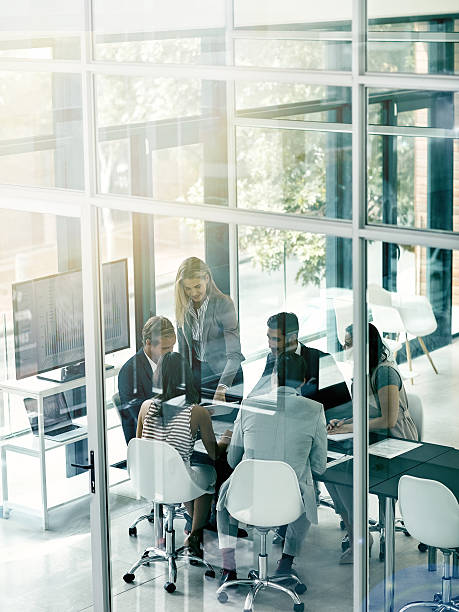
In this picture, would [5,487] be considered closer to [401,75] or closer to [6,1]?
[6,1]

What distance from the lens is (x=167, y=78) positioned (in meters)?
4.06

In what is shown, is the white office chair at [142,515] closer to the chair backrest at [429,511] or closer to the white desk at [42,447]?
the white desk at [42,447]

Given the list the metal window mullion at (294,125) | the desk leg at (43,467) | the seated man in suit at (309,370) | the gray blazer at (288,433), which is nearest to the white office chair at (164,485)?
the gray blazer at (288,433)

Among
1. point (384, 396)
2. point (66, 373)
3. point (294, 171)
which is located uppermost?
point (294, 171)

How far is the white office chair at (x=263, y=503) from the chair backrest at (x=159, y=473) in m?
0.21

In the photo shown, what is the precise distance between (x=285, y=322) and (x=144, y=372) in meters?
0.82

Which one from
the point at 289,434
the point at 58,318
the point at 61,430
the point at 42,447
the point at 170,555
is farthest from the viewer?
the point at 42,447

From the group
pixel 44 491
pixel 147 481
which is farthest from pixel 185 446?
pixel 44 491

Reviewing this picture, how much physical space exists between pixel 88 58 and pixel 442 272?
188 centimetres

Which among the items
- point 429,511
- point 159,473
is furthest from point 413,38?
point 159,473

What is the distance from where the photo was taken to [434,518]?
11.2ft

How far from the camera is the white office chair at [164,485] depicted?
4.16m

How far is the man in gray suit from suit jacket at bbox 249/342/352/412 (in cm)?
3

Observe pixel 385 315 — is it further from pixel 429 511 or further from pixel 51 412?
pixel 51 412
